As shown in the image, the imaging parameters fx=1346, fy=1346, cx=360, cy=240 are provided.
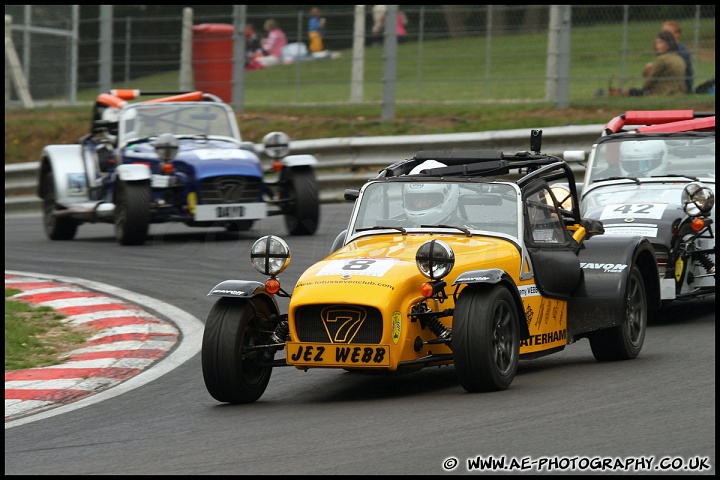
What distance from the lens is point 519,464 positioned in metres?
5.84

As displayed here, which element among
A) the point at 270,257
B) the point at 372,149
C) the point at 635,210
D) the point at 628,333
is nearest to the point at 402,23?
the point at 372,149

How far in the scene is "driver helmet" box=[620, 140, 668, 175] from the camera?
12172 mm

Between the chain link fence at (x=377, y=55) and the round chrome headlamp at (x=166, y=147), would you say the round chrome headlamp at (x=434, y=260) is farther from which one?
the chain link fence at (x=377, y=55)

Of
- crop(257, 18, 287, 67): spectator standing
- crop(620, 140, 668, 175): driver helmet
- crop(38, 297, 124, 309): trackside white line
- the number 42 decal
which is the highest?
crop(257, 18, 287, 67): spectator standing

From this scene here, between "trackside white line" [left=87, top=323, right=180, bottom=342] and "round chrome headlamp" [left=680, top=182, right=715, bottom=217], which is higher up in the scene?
"round chrome headlamp" [left=680, top=182, right=715, bottom=217]

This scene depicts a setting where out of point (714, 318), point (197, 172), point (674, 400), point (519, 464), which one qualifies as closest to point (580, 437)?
point (519, 464)

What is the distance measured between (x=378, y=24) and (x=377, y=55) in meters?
0.52

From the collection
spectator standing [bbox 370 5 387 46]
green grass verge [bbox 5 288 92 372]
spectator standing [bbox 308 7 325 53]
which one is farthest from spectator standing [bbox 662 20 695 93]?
green grass verge [bbox 5 288 92 372]

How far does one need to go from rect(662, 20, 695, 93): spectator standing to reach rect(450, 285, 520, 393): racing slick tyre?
39.9 ft

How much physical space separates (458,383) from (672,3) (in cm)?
1207

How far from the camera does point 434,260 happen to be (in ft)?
24.7

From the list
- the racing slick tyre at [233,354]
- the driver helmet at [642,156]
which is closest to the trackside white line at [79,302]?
the racing slick tyre at [233,354]

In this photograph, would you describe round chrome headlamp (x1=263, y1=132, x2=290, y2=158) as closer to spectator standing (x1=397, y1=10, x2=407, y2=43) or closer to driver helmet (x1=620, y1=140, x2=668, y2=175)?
driver helmet (x1=620, y1=140, x2=668, y2=175)

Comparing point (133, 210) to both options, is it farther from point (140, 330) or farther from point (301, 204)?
point (140, 330)
